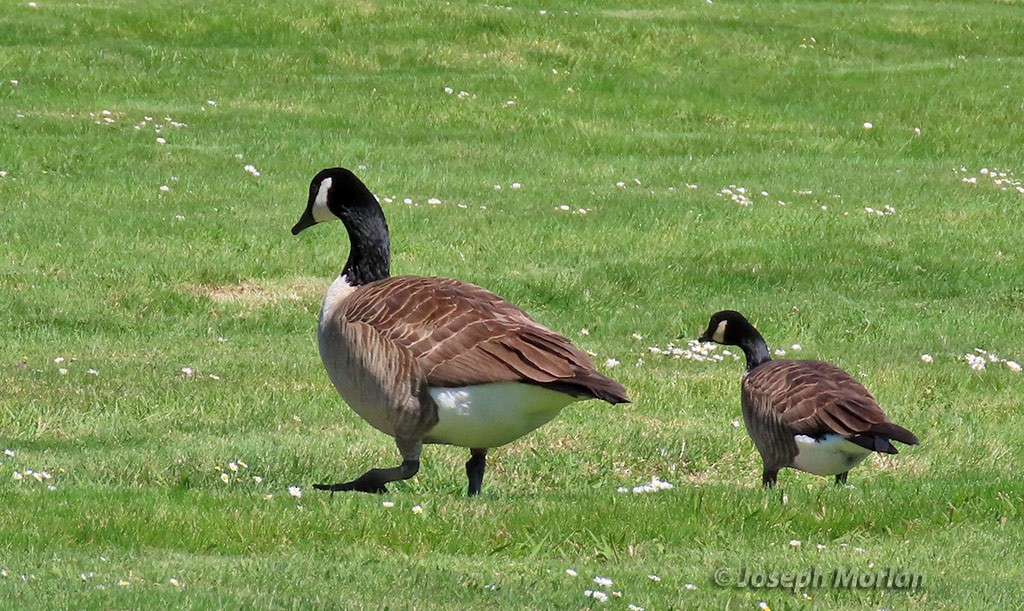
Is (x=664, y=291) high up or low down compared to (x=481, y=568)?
down

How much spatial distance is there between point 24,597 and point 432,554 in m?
1.98

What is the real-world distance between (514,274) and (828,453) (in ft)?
23.9

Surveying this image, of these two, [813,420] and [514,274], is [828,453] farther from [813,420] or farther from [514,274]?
[514,274]

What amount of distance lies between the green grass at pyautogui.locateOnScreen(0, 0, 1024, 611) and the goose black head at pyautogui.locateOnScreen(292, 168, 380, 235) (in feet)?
5.21

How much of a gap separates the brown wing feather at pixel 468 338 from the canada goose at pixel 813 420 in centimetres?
167

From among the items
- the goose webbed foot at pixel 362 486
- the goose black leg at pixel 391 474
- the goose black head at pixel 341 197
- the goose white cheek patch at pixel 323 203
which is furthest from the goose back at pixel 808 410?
the goose white cheek patch at pixel 323 203

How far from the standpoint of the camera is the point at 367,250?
29.7 ft

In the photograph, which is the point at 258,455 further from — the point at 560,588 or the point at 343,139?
the point at 343,139

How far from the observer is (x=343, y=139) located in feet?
71.7

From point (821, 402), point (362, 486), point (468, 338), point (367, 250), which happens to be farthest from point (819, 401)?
point (367, 250)

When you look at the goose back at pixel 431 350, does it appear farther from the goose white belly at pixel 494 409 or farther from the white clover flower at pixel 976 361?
the white clover flower at pixel 976 361

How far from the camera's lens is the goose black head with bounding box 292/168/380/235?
924 centimetres

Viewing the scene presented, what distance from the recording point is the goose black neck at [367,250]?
29.7 feet

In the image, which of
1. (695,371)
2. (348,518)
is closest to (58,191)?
(695,371)
